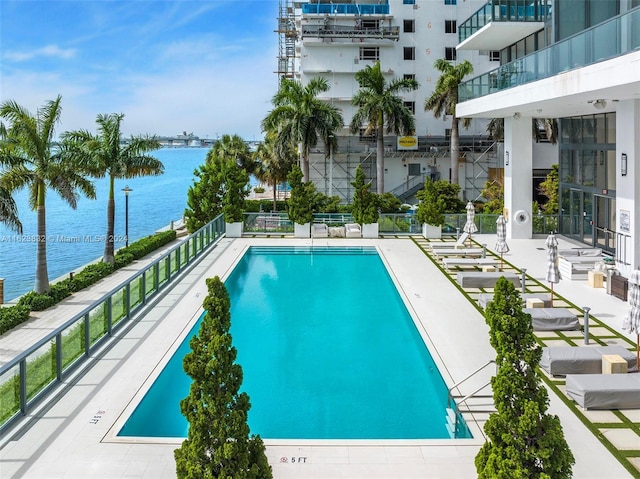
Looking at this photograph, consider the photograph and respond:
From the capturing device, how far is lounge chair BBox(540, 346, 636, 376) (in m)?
11.2

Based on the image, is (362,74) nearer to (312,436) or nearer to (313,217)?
(313,217)

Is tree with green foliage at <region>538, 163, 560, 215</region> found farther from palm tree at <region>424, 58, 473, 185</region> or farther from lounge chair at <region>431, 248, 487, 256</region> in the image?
lounge chair at <region>431, 248, 487, 256</region>

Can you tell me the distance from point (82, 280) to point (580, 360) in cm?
1577

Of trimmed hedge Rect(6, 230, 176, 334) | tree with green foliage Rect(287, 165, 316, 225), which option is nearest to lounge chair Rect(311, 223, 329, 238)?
tree with green foliage Rect(287, 165, 316, 225)

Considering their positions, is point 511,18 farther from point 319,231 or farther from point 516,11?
point 319,231

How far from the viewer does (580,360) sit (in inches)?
440

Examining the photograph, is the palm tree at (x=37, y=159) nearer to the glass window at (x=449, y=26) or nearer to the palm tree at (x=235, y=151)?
the palm tree at (x=235, y=151)

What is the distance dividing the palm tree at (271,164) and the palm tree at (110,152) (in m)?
12.2

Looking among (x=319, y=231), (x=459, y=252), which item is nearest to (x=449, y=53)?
(x=319, y=231)

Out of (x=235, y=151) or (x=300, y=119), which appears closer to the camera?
(x=300, y=119)

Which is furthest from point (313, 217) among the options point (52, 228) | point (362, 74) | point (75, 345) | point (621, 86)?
point (52, 228)

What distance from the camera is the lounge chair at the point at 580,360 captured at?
11188 millimetres

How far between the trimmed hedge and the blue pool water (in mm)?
4981

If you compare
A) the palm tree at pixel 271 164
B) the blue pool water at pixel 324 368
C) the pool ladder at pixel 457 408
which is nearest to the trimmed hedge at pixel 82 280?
the blue pool water at pixel 324 368
